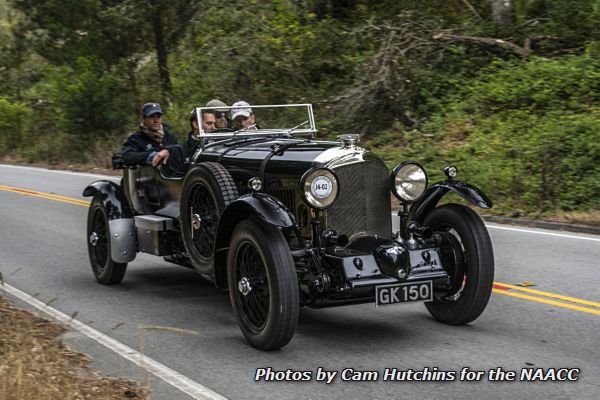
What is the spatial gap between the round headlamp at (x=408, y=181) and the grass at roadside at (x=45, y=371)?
2402 mm

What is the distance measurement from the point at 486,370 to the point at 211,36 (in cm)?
1816

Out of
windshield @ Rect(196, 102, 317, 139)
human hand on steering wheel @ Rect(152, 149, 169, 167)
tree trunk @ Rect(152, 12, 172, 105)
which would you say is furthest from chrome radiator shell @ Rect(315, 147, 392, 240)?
tree trunk @ Rect(152, 12, 172, 105)

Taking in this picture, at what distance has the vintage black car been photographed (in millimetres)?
5617

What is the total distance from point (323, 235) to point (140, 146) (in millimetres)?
3161

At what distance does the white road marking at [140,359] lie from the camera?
4.93 m

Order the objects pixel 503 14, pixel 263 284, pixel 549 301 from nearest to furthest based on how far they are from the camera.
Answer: pixel 263 284
pixel 549 301
pixel 503 14

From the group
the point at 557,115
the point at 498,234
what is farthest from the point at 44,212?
the point at 557,115

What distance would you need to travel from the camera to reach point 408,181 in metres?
6.21

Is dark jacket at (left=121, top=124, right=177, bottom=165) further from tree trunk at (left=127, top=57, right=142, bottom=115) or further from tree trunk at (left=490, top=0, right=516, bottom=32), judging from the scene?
tree trunk at (left=127, top=57, right=142, bottom=115)

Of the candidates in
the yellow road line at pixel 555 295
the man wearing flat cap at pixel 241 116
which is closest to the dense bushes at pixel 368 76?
the yellow road line at pixel 555 295

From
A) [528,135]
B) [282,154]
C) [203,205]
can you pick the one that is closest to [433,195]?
[282,154]

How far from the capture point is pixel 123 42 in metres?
25.9

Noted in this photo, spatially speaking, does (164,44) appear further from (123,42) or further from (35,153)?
(35,153)

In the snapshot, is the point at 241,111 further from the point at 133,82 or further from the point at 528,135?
the point at 133,82
